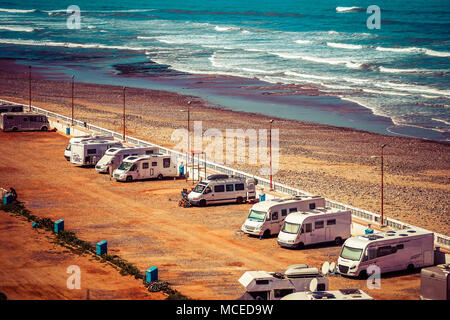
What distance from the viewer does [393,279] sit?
79.6 ft

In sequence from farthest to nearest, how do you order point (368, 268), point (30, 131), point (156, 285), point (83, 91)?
point (83, 91)
point (30, 131)
point (368, 268)
point (156, 285)

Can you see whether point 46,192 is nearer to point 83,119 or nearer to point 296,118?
point 83,119

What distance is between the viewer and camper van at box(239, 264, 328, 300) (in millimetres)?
21000

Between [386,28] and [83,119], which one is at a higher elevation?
Result: [386,28]

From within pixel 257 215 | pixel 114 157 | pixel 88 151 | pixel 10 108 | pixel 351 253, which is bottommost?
pixel 351 253

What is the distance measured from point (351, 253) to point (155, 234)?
8.22 m

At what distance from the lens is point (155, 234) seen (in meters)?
29.0

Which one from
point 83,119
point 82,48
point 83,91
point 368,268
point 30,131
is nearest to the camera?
point 368,268

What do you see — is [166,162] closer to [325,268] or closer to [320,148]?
[320,148]

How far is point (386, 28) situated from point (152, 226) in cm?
11659

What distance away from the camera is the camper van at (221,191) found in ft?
110

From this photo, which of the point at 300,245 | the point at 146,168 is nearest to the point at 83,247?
the point at 300,245

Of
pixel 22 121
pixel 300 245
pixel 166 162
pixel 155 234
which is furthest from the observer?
pixel 22 121

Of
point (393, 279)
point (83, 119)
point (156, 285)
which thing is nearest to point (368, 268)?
point (393, 279)
